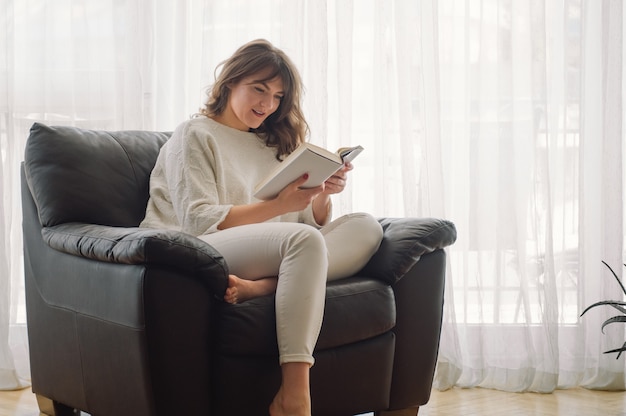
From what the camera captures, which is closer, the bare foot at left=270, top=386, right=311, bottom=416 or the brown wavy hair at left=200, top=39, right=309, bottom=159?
the bare foot at left=270, top=386, right=311, bottom=416

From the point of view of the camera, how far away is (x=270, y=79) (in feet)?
7.50

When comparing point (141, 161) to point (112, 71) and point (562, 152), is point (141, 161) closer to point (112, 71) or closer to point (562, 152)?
point (112, 71)

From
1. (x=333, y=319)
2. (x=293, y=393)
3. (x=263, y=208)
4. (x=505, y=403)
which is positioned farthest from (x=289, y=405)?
(x=505, y=403)

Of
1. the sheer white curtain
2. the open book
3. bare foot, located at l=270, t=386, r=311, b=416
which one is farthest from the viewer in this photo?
the sheer white curtain

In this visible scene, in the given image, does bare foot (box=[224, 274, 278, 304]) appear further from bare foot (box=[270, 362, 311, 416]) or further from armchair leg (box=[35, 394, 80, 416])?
armchair leg (box=[35, 394, 80, 416])

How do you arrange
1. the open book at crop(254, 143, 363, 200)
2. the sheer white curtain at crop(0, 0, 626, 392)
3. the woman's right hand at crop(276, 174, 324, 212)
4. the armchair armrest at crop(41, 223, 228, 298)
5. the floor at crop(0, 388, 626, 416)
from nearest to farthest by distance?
the armchair armrest at crop(41, 223, 228, 298)
the open book at crop(254, 143, 363, 200)
the woman's right hand at crop(276, 174, 324, 212)
the floor at crop(0, 388, 626, 416)
the sheer white curtain at crop(0, 0, 626, 392)

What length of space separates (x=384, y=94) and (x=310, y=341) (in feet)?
4.32

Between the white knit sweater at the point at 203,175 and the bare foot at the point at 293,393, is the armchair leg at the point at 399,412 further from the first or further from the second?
the white knit sweater at the point at 203,175

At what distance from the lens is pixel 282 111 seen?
243cm

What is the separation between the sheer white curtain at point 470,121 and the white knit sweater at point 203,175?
60 cm

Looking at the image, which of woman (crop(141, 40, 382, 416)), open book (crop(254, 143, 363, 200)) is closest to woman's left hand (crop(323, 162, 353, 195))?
woman (crop(141, 40, 382, 416))

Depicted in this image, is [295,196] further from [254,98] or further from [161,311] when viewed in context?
[161,311]

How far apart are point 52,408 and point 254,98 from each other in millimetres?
1059

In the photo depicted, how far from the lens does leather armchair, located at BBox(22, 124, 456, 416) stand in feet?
5.61
